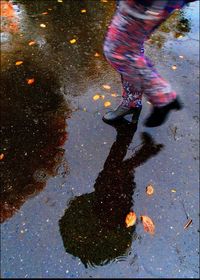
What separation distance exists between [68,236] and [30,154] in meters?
0.84

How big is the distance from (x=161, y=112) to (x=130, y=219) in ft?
2.72

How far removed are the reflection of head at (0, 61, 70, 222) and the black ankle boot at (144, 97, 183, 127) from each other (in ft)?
2.91

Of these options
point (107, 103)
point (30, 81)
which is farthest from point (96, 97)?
point (30, 81)

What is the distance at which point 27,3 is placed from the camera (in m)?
4.95

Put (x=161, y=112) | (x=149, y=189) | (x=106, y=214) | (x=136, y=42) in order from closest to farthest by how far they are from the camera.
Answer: (x=136, y=42), (x=161, y=112), (x=106, y=214), (x=149, y=189)

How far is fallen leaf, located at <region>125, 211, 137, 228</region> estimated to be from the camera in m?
2.53

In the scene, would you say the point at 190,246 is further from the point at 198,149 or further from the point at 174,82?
the point at 174,82

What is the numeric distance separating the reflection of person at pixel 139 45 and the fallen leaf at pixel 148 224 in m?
0.72

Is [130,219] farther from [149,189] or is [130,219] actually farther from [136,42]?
[136,42]

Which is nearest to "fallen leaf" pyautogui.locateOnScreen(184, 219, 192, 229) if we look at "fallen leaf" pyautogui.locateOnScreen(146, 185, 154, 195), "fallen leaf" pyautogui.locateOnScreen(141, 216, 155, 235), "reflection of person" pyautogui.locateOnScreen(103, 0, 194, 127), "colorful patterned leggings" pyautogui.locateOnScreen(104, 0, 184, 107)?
"fallen leaf" pyautogui.locateOnScreen(141, 216, 155, 235)

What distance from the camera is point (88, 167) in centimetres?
288

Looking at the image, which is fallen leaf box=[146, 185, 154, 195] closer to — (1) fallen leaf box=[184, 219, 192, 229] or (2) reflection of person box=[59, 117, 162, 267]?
(2) reflection of person box=[59, 117, 162, 267]

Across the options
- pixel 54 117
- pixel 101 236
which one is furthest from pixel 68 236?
pixel 54 117

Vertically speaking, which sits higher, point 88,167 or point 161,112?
point 161,112
